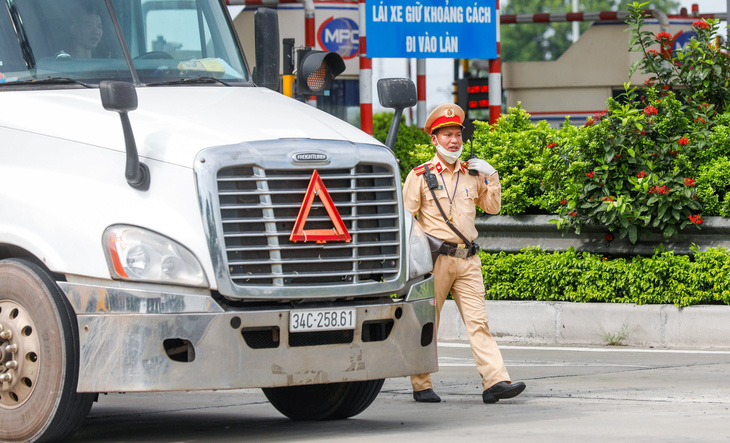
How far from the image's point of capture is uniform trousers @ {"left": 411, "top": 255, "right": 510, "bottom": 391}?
9414mm

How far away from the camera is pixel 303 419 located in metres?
8.89

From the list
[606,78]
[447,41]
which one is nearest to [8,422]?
[447,41]

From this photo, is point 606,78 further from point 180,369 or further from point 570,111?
point 180,369

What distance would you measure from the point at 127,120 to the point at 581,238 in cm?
641

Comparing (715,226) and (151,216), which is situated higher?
(151,216)

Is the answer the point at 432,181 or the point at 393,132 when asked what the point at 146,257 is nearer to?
the point at 393,132

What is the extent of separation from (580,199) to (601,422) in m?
4.61

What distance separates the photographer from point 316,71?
34.0 feet

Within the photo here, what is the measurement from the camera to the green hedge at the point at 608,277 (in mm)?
11922

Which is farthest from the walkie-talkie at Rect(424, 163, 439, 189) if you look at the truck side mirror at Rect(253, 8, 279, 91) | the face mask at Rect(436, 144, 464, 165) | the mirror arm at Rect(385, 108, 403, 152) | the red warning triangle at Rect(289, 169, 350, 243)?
the red warning triangle at Rect(289, 169, 350, 243)

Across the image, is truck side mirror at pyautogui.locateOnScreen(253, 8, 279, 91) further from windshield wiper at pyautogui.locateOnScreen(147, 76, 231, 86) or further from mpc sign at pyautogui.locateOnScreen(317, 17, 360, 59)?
mpc sign at pyautogui.locateOnScreen(317, 17, 360, 59)

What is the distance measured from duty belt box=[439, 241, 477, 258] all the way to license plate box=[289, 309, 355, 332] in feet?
6.32

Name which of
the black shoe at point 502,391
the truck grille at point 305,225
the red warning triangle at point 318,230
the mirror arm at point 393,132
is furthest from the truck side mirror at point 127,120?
the black shoe at point 502,391

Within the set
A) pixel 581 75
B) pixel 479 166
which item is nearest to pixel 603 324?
pixel 479 166
